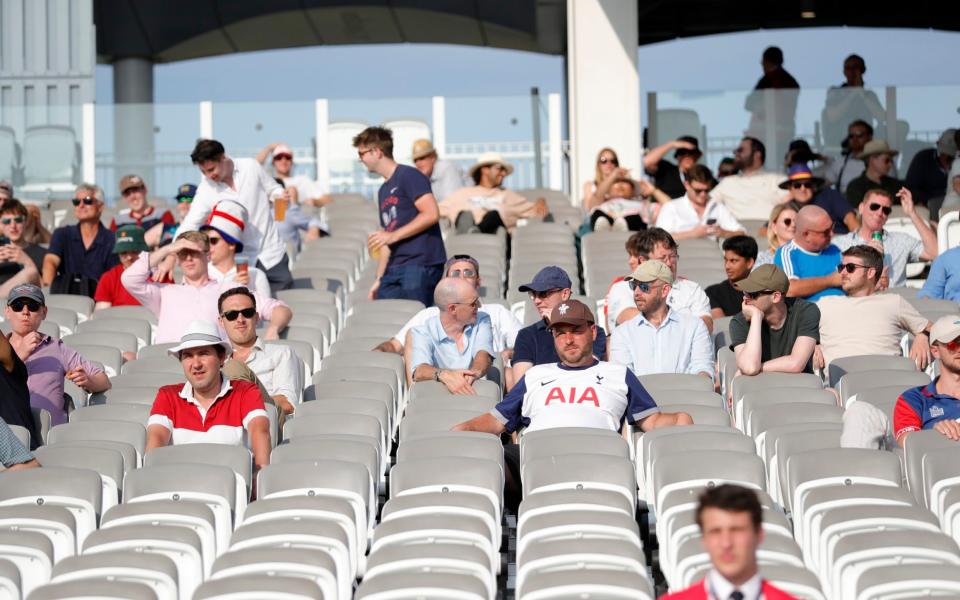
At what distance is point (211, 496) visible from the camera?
21.5 feet

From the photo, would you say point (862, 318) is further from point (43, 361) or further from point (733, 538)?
point (733, 538)

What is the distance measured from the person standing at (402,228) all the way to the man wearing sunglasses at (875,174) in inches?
178

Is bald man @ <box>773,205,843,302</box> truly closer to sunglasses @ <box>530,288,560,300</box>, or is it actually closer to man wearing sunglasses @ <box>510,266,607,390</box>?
man wearing sunglasses @ <box>510,266,607,390</box>

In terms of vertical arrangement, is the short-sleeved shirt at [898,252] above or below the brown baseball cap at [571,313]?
above

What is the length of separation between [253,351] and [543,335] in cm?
151

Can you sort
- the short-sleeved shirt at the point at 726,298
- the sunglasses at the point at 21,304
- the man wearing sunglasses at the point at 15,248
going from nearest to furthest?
the sunglasses at the point at 21,304 < the short-sleeved shirt at the point at 726,298 < the man wearing sunglasses at the point at 15,248

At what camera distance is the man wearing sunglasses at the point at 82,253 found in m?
11.5

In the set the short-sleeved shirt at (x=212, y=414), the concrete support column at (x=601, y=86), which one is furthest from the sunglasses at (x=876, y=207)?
the concrete support column at (x=601, y=86)

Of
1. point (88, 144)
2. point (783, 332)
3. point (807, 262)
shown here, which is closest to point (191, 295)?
point (783, 332)

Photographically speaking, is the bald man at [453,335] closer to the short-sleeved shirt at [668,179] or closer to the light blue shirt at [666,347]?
the light blue shirt at [666,347]

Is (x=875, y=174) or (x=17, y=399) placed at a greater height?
(x=875, y=174)

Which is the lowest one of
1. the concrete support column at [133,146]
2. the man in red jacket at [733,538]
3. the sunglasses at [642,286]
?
the man in red jacket at [733,538]

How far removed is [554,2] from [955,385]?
1714 centimetres

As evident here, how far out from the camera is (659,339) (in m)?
8.53
